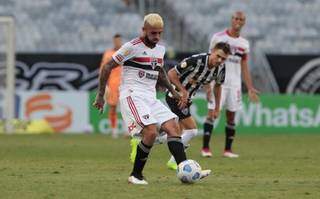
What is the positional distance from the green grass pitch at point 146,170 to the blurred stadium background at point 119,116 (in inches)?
0.8

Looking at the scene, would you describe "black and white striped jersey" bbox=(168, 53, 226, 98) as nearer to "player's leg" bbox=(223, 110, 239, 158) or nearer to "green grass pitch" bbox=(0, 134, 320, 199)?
"green grass pitch" bbox=(0, 134, 320, 199)

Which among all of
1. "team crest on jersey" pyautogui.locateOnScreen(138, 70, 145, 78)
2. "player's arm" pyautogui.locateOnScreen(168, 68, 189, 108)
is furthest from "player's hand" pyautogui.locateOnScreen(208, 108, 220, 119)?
"team crest on jersey" pyautogui.locateOnScreen(138, 70, 145, 78)

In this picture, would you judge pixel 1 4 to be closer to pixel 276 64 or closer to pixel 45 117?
pixel 45 117

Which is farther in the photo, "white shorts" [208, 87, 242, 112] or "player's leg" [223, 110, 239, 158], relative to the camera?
"white shorts" [208, 87, 242, 112]

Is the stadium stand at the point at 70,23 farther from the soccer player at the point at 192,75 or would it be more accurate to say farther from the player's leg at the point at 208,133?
the soccer player at the point at 192,75

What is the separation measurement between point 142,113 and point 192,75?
3.07 meters

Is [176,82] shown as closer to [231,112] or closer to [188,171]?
[188,171]

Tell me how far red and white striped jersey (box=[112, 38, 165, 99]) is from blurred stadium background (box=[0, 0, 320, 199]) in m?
1.15

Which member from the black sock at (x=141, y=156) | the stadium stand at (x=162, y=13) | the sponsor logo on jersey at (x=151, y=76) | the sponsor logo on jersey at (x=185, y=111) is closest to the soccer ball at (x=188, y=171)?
the black sock at (x=141, y=156)

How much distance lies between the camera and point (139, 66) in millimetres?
10523

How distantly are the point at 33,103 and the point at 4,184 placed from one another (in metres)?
14.0

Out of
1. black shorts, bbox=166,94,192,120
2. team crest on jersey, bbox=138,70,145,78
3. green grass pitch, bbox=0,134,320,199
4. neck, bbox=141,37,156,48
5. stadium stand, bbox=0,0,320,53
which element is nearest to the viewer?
green grass pitch, bbox=0,134,320,199

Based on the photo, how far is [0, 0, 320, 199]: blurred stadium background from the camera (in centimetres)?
1232

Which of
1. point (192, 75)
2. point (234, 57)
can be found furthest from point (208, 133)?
point (192, 75)
